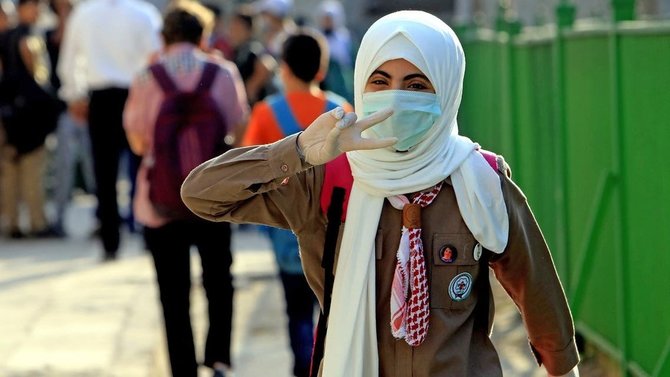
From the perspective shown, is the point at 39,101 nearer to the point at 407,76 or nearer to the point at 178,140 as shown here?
the point at 178,140

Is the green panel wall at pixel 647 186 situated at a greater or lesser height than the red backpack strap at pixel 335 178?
lesser

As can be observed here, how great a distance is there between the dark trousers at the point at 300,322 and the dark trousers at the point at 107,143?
4671 millimetres

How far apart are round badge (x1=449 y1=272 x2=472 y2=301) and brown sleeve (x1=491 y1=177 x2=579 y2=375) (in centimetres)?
13

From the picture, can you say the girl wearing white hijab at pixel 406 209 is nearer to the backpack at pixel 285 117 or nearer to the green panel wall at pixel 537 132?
the backpack at pixel 285 117

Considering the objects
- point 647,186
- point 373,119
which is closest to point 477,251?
point 373,119

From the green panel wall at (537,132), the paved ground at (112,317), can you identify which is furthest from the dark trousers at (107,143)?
the green panel wall at (537,132)

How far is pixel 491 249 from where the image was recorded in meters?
3.65

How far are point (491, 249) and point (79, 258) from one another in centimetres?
859

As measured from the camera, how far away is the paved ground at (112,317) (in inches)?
309

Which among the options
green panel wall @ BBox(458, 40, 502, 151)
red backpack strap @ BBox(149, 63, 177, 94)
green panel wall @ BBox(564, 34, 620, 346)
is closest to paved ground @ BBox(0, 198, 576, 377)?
green panel wall @ BBox(564, 34, 620, 346)

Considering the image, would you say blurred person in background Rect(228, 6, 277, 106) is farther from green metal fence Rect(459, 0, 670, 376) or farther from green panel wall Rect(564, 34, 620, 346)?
green panel wall Rect(564, 34, 620, 346)

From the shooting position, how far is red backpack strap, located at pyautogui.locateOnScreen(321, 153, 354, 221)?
3.78 meters

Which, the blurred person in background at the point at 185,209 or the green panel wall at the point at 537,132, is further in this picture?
the green panel wall at the point at 537,132

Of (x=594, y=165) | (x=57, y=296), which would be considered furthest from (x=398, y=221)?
(x=57, y=296)
